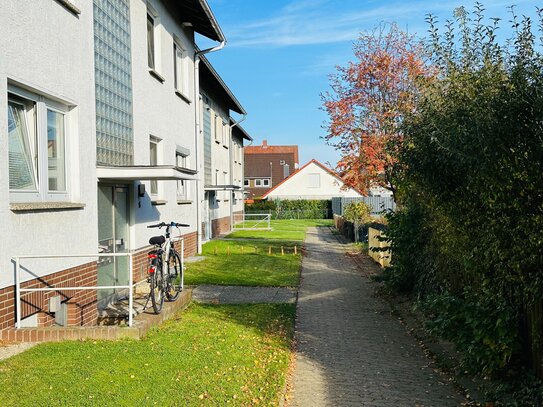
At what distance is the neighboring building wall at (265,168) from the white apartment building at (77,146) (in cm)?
6556

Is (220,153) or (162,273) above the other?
(220,153)

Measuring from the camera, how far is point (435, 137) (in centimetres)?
574

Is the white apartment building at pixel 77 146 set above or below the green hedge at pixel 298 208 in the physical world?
above

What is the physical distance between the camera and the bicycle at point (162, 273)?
841 cm

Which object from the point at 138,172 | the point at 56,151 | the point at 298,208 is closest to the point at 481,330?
the point at 56,151

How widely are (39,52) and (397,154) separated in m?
4.89

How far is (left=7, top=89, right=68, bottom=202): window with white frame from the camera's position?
6.77 metres

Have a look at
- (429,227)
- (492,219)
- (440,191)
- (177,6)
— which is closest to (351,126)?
(177,6)

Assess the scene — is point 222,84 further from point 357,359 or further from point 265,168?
point 265,168

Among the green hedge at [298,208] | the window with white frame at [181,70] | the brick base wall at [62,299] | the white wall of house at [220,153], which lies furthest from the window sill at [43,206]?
the green hedge at [298,208]

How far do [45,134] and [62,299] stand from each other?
7.07ft

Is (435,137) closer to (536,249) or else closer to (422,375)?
(536,249)

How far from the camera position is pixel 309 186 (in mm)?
68125

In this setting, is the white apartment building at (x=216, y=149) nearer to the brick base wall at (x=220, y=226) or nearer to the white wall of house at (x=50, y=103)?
the brick base wall at (x=220, y=226)
